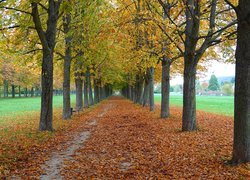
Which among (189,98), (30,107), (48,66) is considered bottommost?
(30,107)

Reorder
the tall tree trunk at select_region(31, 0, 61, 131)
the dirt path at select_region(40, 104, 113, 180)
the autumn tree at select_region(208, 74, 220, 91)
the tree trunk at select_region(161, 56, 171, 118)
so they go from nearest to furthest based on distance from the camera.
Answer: the dirt path at select_region(40, 104, 113, 180) < the tall tree trunk at select_region(31, 0, 61, 131) < the tree trunk at select_region(161, 56, 171, 118) < the autumn tree at select_region(208, 74, 220, 91)

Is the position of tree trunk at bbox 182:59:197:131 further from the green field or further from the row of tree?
the green field

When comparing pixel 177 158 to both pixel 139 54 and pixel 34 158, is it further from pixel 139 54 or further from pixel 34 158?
pixel 139 54

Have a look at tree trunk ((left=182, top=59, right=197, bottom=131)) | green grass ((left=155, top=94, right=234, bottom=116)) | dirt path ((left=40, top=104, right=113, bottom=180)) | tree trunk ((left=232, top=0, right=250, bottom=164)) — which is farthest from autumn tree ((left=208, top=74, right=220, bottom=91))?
tree trunk ((left=232, top=0, right=250, bottom=164))

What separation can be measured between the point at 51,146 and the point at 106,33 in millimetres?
6348

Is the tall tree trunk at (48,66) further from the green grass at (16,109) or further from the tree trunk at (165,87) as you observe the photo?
the green grass at (16,109)

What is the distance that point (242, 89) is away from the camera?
700 cm

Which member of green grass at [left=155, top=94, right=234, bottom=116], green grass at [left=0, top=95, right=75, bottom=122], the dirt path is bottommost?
green grass at [left=155, top=94, right=234, bottom=116]

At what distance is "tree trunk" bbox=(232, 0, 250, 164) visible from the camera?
689 cm

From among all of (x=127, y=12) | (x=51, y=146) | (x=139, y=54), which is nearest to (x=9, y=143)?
(x=51, y=146)

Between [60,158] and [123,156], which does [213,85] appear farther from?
[60,158]

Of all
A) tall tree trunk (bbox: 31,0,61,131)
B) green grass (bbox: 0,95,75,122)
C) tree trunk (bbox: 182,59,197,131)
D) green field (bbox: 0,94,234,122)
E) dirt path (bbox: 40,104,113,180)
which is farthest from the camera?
green field (bbox: 0,94,234,122)

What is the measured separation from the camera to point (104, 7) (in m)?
15.7

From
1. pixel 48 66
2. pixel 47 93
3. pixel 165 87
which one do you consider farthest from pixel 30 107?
pixel 48 66
